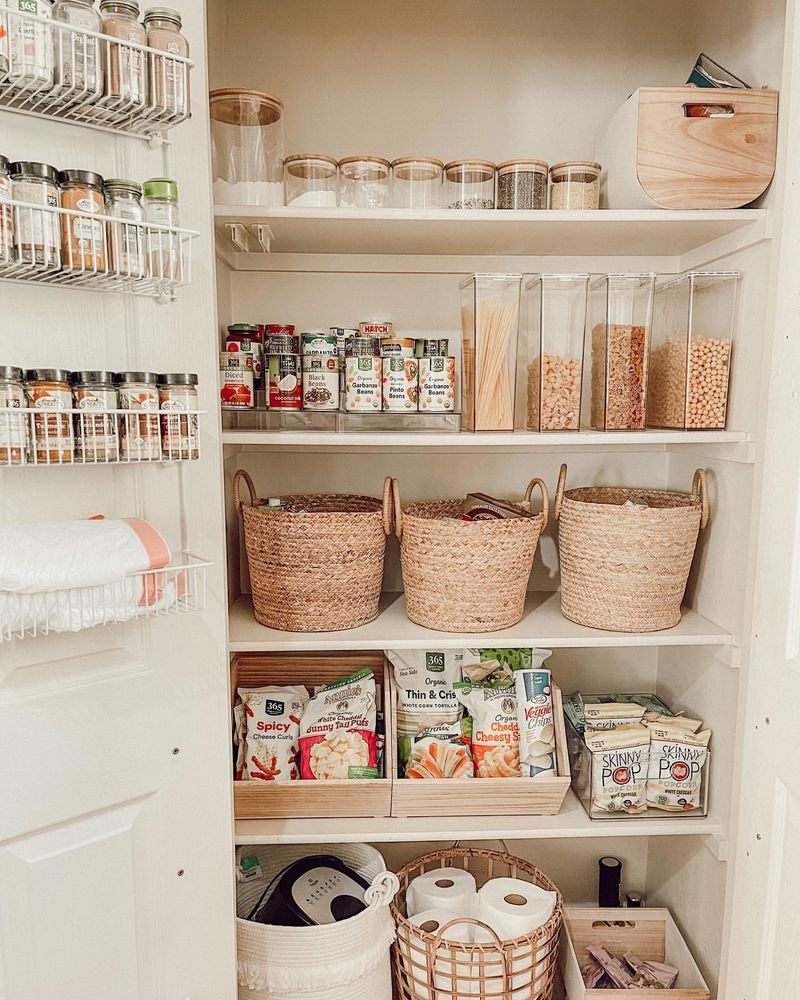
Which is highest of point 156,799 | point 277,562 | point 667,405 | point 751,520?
point 667,405

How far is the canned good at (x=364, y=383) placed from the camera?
1.53m

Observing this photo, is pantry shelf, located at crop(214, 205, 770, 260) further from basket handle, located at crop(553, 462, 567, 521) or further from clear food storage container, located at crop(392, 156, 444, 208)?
basket handle, located at crop(553, 462, 567, 521)

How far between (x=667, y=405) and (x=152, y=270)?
3.46 ft

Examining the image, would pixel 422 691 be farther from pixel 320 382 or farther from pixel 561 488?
pixel 320 382

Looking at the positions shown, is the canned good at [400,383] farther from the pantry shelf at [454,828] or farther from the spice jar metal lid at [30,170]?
the pantry shelf at [454,828]

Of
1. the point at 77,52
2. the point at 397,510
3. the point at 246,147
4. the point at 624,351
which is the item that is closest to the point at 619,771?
the point at 397,510

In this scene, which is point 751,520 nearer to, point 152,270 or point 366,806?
point 366,806

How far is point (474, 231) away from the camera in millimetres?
1543

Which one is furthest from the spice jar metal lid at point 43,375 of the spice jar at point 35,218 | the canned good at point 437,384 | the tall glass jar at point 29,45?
the canned good at point 437,384

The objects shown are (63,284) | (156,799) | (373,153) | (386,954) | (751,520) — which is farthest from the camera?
(373,153)

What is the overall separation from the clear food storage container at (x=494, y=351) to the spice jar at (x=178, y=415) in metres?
0.61

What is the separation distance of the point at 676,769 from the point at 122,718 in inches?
44.5

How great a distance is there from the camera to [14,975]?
116 centimetres

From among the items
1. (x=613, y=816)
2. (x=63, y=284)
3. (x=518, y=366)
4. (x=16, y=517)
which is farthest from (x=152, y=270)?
(x=613, y=816)
